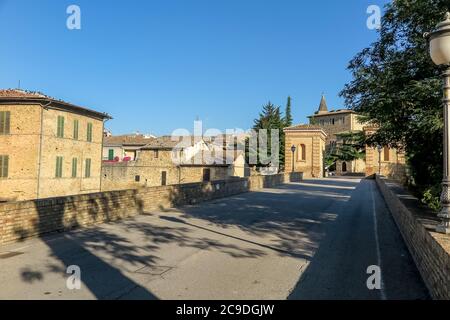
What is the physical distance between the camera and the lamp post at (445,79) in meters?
5.81

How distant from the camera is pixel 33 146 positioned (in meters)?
31.5

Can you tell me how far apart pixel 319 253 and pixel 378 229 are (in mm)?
4032

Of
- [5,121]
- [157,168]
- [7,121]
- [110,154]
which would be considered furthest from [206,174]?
[110,154]

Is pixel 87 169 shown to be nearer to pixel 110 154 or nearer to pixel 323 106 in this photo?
pixel 110 154

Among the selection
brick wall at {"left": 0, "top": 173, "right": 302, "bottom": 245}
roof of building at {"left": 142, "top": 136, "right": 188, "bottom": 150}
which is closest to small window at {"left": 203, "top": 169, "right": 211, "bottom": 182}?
roof of building at {"left": 142, "top": 136, "right": 188, "bottom": 150}

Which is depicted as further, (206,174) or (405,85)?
(206,174)

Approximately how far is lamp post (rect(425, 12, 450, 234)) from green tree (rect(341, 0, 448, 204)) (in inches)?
91.4

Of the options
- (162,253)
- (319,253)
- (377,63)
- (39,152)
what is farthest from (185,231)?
(39,152)

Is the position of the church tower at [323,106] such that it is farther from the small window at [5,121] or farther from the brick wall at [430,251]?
the brick wall at [430,251]

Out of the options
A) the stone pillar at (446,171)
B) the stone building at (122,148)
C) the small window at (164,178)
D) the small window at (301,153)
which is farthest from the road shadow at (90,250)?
the stone building at (122,148)

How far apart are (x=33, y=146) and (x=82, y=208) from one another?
77.3 ft

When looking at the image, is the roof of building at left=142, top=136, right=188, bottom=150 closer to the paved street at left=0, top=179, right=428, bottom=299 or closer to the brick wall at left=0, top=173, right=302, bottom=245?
the brick wall at left=0, top=173, right=302, bottom=245
